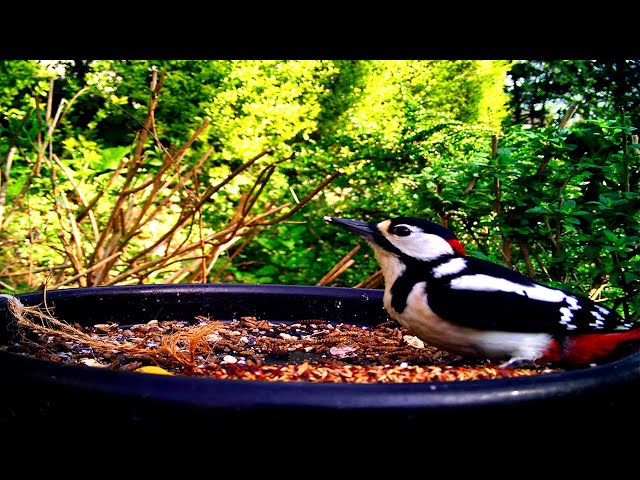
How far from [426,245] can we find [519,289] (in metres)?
0.28

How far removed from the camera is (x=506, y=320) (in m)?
1.58

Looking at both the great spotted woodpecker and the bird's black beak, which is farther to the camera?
the bird's black beak

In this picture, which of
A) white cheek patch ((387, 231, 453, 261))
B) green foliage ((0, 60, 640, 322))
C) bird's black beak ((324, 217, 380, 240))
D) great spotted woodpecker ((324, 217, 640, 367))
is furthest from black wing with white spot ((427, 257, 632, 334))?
green foliage ((0, 60, 640, 322))

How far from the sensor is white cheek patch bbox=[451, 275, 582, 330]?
1636 millimetres

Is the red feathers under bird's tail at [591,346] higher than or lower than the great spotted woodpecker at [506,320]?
lower

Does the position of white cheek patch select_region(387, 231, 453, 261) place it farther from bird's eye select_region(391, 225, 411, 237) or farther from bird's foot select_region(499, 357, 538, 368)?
bird's foot select_region(499, 357, 538, 368)

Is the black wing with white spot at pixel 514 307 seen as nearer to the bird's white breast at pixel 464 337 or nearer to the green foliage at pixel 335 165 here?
the bird's white breast at pixel 464 337

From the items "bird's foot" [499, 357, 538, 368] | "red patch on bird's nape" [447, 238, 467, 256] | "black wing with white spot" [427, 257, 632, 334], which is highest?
"red patch on bird's nape" [447, 238, 467, 256]

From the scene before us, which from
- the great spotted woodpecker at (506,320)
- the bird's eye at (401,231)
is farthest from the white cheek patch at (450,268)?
the bird's eye at (401,231)

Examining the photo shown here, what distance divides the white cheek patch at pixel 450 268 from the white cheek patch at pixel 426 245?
3 centimetres

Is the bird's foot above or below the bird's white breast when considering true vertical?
below

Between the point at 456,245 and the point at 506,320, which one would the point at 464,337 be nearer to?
the point at 506,320

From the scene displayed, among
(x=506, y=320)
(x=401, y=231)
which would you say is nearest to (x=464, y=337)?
(x=506, y=320)

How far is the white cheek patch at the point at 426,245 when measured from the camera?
71.0 inches
